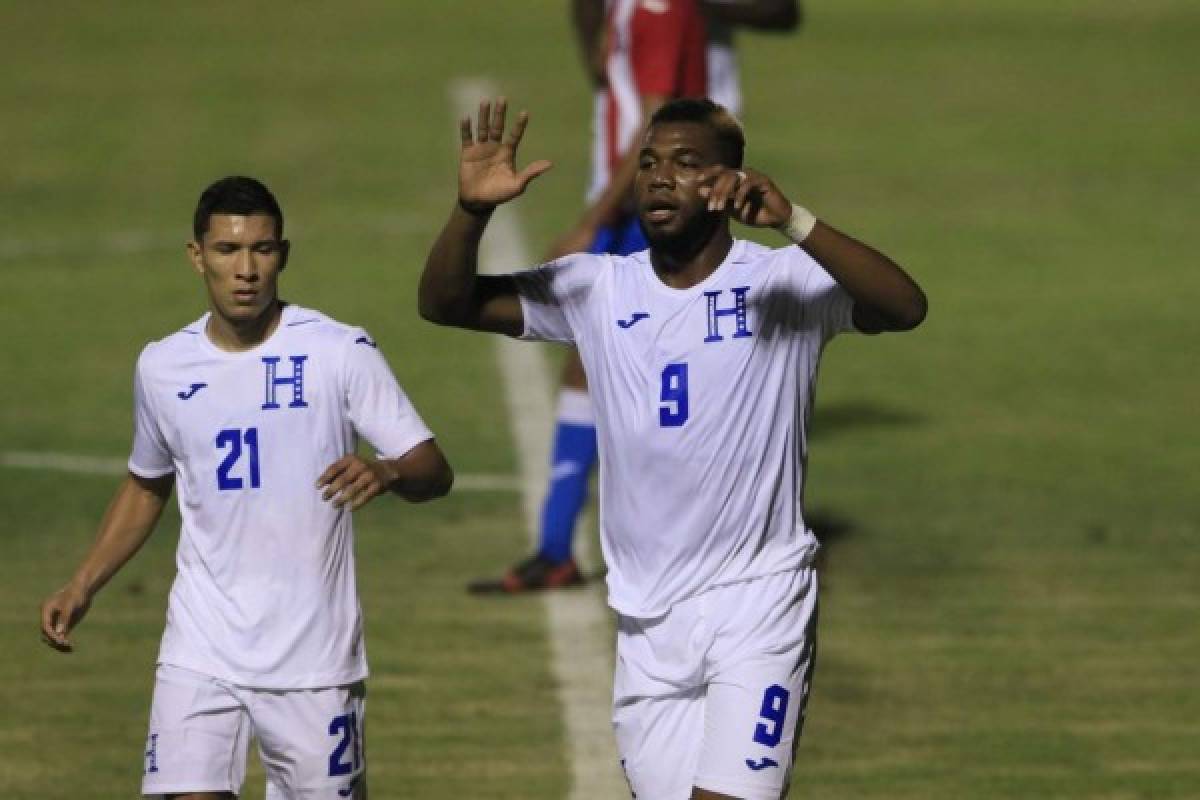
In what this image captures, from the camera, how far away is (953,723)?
9.60 metres

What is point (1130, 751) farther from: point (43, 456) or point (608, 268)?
point (43, 456)

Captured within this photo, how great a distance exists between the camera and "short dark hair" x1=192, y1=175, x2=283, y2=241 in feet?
22.7

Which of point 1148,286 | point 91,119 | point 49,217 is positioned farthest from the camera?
point 91,119

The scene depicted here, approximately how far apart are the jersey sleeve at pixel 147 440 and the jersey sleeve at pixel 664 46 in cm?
406

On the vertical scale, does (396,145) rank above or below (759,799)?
above

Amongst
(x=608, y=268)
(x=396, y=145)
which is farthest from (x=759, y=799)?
(x=396, y=145)

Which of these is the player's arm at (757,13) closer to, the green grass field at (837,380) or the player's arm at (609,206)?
the player's arm at (609,206)

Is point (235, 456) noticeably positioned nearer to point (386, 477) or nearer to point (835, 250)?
→ point (386, 477)

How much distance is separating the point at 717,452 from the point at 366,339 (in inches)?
34.9

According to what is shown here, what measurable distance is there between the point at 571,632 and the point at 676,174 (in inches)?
165

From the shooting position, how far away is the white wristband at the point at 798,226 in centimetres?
646

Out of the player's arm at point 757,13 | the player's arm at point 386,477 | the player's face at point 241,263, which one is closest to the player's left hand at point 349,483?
the player's arm at point 386,477

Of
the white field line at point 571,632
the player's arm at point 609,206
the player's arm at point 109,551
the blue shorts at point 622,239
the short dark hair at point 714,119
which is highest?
the short dark hair at point 714,119

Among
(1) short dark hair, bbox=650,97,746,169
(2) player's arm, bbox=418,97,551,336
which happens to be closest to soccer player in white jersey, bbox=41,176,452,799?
(2) player's arm, bbox=418,97,551,336
